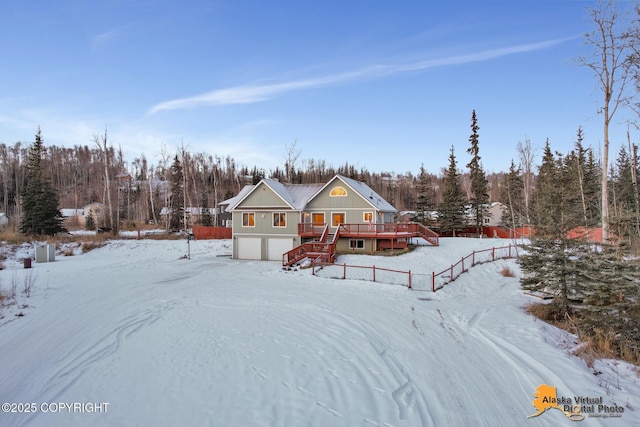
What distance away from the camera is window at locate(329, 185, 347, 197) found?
2939 cm

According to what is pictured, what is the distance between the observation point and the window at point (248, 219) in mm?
29562

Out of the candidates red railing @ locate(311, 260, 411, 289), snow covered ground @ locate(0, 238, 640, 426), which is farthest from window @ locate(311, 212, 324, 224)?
snow covered ground @ locate(0, 238, 640, 426)

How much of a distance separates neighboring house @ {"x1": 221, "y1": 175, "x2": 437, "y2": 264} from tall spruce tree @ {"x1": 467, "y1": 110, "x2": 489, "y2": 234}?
19085 mm

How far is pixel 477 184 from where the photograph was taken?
43.4m

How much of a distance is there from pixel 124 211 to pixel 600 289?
3076 inches

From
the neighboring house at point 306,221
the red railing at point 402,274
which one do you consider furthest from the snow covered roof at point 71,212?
the red railing at point 402,274

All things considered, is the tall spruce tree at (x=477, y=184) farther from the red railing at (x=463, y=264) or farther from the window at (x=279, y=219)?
the window at (x=279, y=219)

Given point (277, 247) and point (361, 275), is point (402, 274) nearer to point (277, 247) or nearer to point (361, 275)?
point (361, 275)

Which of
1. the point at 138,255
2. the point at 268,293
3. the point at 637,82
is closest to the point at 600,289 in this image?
the point at 637,82

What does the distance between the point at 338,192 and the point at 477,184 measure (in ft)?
79.3

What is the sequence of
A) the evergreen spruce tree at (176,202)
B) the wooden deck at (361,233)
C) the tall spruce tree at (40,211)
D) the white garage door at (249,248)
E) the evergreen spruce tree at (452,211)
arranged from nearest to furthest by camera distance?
the wooden deck at (361,233)
the white garage door at (249,248)
the tall spruce tree at (40,211)
the evergreen spruce tree at (452,211)
the evergreen spruce tree at (176,202)

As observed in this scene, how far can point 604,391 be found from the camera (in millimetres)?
6688

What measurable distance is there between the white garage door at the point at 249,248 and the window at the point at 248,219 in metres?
1.29

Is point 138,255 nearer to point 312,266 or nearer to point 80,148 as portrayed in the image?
point 312,266
